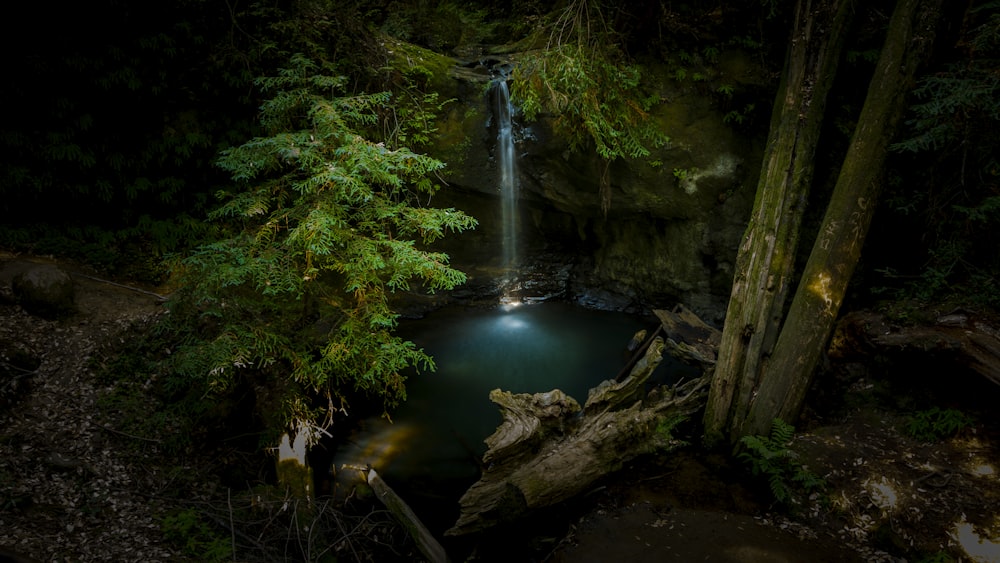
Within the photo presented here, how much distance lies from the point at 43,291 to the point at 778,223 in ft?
29.7

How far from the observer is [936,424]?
4418mm

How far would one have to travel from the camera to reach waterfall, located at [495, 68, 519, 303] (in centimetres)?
817

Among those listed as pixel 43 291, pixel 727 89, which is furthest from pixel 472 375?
pixel 727 89

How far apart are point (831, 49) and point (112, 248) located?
1030 centimetres

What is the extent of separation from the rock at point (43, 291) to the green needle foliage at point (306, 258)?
5.86 feet

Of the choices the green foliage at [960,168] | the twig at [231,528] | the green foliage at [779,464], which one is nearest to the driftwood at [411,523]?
the twig at [231,528]

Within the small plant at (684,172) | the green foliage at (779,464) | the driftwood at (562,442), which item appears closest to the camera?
the driftwood at (562,442)

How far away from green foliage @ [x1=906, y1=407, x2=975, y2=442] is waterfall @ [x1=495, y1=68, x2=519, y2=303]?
7040 millimetres

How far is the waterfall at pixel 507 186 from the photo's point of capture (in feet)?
26.8

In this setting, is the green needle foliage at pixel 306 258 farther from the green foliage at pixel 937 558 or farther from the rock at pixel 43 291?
the green foliage at pixel 937 558

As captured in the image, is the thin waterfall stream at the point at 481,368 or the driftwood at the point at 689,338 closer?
the thin waterfall stream at the point at 481,368

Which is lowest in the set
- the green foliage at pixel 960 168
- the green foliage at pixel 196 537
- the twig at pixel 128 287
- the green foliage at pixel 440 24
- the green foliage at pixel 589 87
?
the green foliage at pixel 196 537

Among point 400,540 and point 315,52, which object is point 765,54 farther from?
point 400,540

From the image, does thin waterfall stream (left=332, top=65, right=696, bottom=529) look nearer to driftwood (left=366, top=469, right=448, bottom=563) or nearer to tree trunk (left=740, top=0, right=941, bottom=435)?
driftwood (left=366, top=469, right=448, bottom=563)
